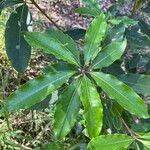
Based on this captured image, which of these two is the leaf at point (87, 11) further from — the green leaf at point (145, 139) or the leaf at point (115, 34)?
→ the green leaf at point (145, 139)

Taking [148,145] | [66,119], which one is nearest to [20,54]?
[66,119]

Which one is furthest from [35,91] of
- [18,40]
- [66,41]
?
[18,40]

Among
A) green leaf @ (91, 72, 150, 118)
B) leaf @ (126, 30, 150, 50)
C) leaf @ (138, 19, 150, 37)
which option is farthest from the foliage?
leaf @ (138, 19, 150, 37)

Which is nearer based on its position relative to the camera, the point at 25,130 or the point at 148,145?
the point at 148,145

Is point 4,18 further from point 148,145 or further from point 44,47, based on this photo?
point 148,145

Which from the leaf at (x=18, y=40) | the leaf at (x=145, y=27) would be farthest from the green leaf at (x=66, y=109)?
the leaf at (x=145, y=27)
